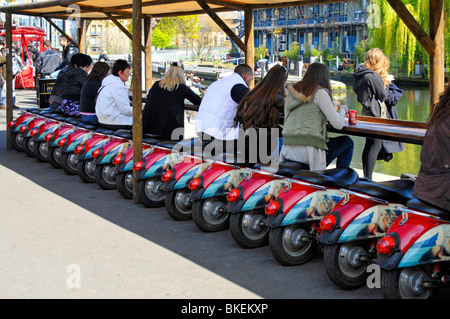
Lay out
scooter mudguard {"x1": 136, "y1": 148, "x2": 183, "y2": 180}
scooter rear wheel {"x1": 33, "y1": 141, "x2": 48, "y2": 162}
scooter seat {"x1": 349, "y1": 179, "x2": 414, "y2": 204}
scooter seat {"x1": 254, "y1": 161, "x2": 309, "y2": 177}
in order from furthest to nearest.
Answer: scooter rear wheel {"x1": 33, "y1": 141, "x2": 48, "y2": 162}
scooter mudguard {"x1": 136, "y1": 148, "x2": 183, "y2": 180}
scooter seat {"x1": 254, "y1": 161, "x2": 309, "y2": 177}
scooter seat {"x1": 349, "y1": 179, "x2": 414, "y2": 204}

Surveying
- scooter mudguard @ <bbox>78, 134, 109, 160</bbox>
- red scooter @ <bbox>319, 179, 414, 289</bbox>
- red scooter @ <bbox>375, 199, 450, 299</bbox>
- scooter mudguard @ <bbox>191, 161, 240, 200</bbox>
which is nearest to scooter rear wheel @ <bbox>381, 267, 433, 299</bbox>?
red scooter @ <bbox>375, 199, 450, 299</bbox>

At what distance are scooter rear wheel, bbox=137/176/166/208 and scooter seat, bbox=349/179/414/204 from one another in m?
2.94

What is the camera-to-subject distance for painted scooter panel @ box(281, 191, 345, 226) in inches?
220

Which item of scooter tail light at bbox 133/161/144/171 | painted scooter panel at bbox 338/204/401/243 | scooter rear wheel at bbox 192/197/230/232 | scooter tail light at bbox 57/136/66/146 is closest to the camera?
painted scooter panel at bbox 338/204/401/243

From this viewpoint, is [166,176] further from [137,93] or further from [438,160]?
[438,160]

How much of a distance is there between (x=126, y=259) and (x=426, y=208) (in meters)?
2.50

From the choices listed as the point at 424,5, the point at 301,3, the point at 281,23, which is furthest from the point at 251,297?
the point at 281,23

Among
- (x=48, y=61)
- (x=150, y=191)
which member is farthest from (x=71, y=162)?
(x=48, y=61)

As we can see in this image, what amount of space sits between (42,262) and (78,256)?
0.31 metres

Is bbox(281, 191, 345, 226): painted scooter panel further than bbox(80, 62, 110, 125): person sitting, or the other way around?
bbox(80, 62, 110, 125): person sitting

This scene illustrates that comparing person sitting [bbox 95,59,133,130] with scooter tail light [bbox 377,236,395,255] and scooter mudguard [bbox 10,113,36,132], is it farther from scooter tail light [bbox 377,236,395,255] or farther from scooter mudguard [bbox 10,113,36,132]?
scooter tail light [bbox 377,236,395,255]

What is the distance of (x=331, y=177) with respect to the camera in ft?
19.0

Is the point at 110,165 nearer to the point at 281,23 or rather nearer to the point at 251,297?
the point at 251,297

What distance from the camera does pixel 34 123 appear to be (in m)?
11.2
